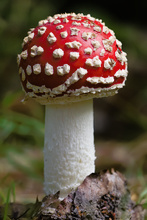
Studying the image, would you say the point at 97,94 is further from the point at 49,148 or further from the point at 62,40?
the point at 49,148

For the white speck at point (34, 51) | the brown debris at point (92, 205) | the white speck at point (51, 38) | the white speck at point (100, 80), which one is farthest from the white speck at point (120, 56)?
the brown debris at point (92, 205)

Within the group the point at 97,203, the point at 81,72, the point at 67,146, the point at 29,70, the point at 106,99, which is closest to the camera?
the point at 81,72

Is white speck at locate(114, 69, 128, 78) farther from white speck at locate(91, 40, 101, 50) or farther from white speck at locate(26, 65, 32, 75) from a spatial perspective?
white speck at locate(26, 65, 32, 75)

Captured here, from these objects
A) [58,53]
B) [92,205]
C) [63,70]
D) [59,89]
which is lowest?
[92,205]

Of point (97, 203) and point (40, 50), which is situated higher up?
point (40, 50)

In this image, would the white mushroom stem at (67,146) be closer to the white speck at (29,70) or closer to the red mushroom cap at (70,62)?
the red mushroom cap at (70,62)

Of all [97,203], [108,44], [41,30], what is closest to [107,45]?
[108,44]

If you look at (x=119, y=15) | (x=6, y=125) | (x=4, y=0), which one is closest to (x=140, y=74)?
(x=119, y=15)

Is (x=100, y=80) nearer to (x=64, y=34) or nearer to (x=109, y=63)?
(x=109, y=63)
